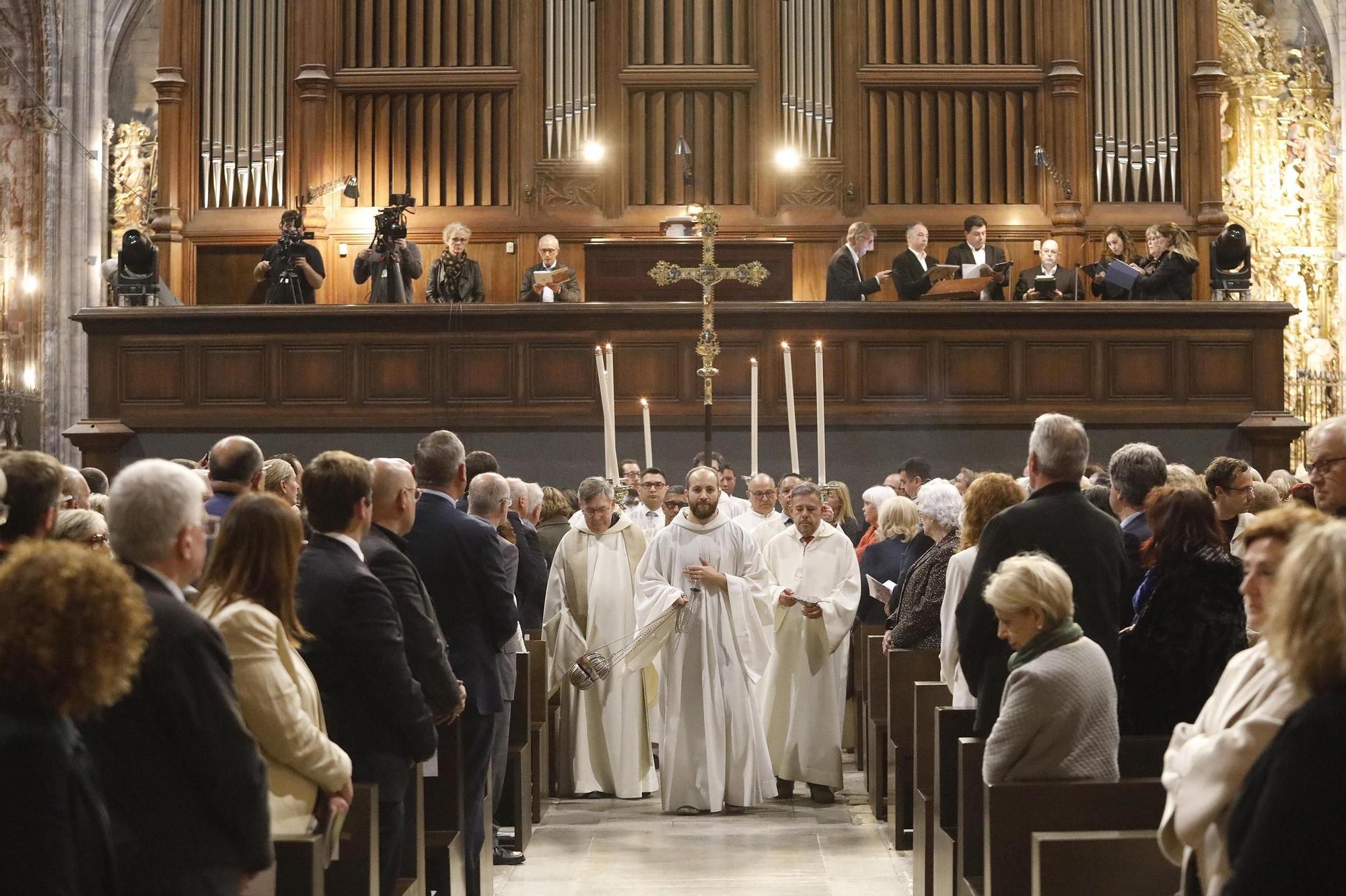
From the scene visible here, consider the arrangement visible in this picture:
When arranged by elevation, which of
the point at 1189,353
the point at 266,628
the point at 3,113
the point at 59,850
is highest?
the point at 3,113

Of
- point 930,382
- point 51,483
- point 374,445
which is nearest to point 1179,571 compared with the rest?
point 51,483

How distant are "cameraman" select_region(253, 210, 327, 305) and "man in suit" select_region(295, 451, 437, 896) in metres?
9.22

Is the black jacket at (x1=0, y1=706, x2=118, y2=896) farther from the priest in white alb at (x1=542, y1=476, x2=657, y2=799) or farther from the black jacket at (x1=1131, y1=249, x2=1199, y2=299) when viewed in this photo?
the black jacket at (x1=1131, y1=249, x2=1199, y2=299)

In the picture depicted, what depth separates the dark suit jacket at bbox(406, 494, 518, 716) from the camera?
5781 mm

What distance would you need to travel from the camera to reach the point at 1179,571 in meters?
4.91

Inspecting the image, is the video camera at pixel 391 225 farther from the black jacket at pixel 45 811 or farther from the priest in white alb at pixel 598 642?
the black jacket at pixel 45 811

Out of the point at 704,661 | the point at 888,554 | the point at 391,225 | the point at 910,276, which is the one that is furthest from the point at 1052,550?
the point at 391,225

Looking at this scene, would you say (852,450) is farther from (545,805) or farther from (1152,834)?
(1152,834)

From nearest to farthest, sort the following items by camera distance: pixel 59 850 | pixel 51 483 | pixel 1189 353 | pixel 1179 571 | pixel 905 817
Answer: pixel 59 850 → pixel 51 483 → pixel 1179 571 → pixel 905 817 → pixel 1189 353

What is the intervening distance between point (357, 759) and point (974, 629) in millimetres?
1982

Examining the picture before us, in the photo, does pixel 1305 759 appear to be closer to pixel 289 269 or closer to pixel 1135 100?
pixel 289 269

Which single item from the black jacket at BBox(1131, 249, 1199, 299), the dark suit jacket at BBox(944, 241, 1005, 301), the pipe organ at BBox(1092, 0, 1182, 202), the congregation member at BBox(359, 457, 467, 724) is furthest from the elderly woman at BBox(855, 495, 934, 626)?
the pipe organ at BBox(1092, 0, 1182, 202)

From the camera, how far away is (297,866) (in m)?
3.59

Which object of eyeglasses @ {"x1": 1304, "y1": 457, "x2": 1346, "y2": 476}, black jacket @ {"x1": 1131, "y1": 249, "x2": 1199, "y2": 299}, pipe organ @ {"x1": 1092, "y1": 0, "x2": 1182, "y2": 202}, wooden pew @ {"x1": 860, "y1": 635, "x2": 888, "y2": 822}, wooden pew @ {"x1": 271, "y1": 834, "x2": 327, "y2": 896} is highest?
pipe organ @ {"x1": 1092, "y1": 0, "x2": 1182, "y2": 202}
